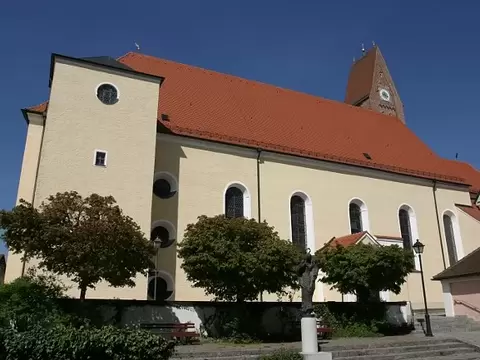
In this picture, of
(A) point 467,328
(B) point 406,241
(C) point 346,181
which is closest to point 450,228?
(B) point 406,241

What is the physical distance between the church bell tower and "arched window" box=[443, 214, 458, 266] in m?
12.1

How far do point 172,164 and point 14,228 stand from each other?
7.29 m

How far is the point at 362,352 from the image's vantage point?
1055cm

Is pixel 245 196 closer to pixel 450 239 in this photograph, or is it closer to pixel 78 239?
pixel 78 239

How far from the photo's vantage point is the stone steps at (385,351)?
9383 mm

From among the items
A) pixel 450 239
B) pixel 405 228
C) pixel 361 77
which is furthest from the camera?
pixel 361 77

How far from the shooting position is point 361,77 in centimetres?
3591

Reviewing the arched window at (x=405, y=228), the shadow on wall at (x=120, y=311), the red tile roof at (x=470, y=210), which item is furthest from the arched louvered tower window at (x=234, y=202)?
the red tile roof at (x=470, y=210)

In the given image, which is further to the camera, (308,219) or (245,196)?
(308,219)

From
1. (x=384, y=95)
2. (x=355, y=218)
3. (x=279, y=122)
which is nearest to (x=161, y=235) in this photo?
(x=279, y=122)

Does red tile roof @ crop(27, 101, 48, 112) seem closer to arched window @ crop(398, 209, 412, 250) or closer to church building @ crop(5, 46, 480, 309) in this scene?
church building @ crop(5, 46, 480, 309)

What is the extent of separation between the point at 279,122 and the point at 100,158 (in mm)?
9505

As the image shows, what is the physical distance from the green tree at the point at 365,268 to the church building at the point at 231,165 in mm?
2925

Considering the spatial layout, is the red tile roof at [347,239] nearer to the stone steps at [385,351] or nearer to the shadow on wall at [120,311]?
the stone steps at [385,351]
